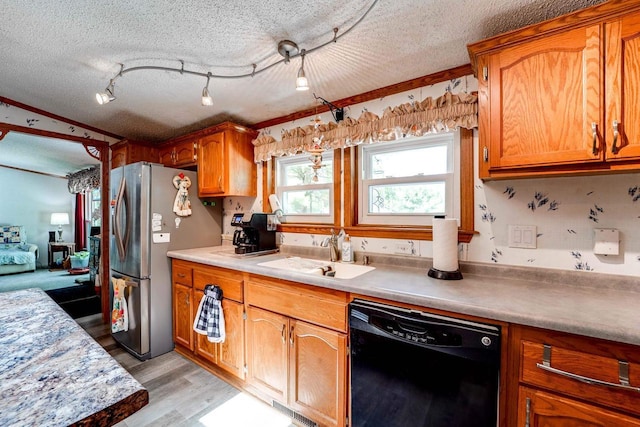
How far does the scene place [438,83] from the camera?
5.74ft

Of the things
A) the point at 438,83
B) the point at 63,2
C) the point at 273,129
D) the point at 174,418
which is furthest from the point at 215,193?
the point at 438,83

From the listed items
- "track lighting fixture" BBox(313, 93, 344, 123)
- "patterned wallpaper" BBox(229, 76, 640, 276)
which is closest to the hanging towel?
"track lighting fixture" BBox(313, 93, 344, 123)

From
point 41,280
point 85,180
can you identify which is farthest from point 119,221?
point 41,280

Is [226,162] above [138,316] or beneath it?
above

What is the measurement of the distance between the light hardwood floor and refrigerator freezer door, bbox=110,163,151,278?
2.50 ft

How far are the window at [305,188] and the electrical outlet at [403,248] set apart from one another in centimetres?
62

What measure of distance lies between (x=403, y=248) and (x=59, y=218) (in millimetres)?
8063

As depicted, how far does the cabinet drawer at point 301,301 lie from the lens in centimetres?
146

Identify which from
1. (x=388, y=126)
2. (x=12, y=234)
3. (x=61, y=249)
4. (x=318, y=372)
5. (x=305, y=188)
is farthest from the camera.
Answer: (x=61, y=249)

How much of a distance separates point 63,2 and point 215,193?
1508 mm

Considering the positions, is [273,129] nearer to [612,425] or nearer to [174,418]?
[174,418]

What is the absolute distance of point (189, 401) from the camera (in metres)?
1.86

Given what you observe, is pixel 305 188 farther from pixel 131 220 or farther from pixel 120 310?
pixel 120 310

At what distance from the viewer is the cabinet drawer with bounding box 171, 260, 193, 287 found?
2.31m
